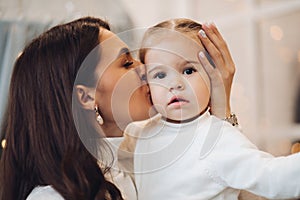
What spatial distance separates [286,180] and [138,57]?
0.82 ft

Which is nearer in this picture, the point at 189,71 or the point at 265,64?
the point at 189,71

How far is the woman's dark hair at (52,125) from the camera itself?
2.30 feet

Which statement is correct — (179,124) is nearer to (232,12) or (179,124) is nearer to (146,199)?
(146,199)

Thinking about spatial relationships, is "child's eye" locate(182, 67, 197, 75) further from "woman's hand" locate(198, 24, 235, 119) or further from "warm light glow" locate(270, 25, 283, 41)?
"warm light glow" locate(270, 25, 283, 41)

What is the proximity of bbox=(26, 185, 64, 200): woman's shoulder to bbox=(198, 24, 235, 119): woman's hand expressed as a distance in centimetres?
22

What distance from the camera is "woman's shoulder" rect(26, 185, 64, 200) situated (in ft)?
2.29

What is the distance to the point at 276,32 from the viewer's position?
1.32 metres

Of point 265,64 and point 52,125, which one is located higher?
point 52,125

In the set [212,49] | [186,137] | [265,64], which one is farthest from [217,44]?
[265,64]

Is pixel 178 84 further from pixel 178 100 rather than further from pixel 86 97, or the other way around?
pixel 86 97

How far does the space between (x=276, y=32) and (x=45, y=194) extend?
0.80 m

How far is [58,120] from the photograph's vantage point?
28.1 inches

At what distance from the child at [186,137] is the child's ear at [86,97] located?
85 millimetres

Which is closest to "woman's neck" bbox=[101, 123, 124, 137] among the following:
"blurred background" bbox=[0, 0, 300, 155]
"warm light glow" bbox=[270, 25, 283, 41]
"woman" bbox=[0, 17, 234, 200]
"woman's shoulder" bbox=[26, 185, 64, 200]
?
"woman" bbox=[0, 17, 234, 200]
